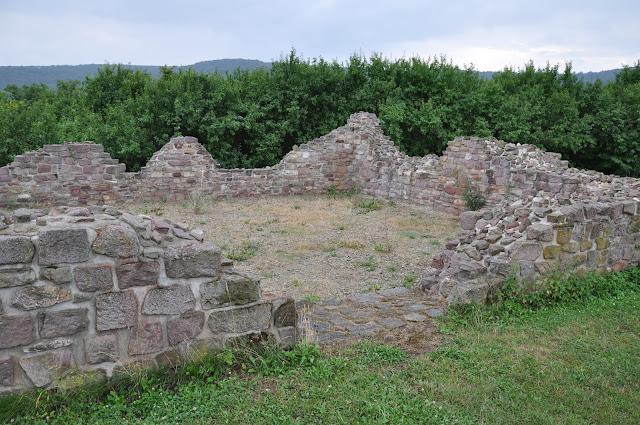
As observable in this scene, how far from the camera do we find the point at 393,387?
4.06m

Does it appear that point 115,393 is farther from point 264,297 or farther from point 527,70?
point 527,70

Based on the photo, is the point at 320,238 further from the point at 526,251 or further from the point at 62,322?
the point at 62,322

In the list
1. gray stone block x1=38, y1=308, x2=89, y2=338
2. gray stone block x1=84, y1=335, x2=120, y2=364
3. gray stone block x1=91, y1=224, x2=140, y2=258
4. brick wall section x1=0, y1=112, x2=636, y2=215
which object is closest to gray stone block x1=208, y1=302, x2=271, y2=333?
gray stone block x1=84, y1=335, x2=120, y2=364

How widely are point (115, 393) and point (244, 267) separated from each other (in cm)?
477

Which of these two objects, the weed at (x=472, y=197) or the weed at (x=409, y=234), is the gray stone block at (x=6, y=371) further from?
the weed at (x=472, y=197)

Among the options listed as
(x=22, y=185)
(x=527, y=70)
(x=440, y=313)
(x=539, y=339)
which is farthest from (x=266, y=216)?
(x=527, y=70)

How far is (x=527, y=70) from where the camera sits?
25.2 metres

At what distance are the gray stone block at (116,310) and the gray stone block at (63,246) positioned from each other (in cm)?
35

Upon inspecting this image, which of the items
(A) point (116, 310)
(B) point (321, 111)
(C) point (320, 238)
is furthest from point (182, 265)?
(B) point (321, 111)

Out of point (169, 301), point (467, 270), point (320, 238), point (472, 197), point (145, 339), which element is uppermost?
point (472, 197)

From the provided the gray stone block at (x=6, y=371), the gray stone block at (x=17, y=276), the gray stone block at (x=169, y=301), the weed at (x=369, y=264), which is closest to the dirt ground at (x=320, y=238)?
the weed at (x=369, y=264)

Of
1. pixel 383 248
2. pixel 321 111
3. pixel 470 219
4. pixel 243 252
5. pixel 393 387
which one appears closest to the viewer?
pixel 393 387

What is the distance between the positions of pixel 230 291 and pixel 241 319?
273mm

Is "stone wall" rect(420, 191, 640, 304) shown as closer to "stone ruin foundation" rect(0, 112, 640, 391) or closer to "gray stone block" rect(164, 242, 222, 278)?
"stone ruin foundation" rect(0, 112, 640, 391)
